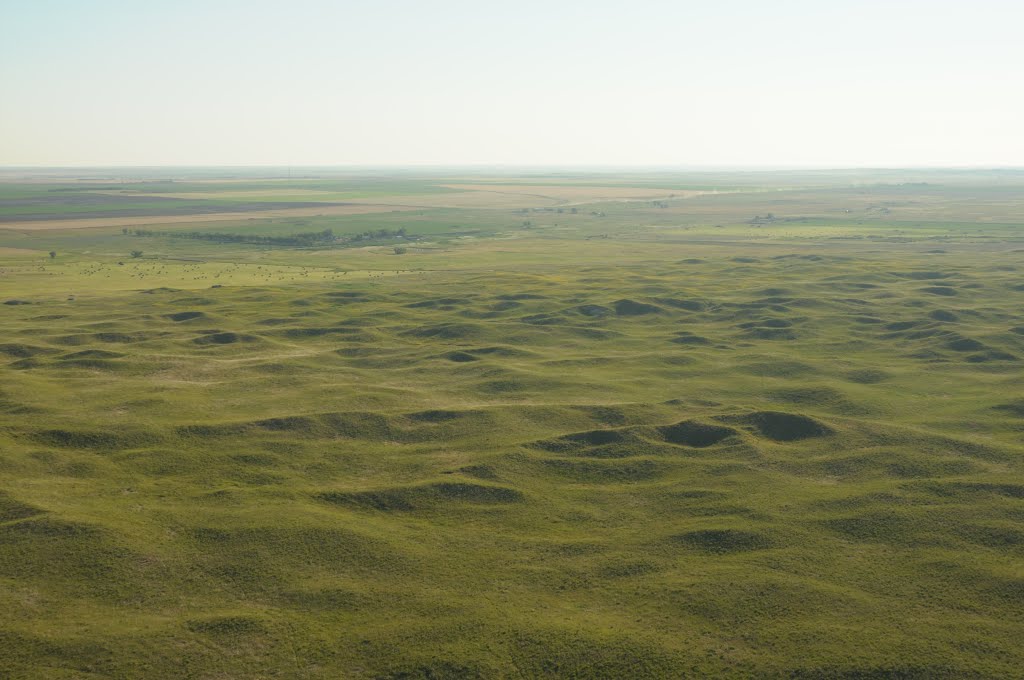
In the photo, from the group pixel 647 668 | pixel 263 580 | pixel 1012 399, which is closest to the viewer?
pixel 647 668

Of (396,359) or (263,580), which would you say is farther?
(396,359)

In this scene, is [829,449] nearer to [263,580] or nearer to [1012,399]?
[1012,399]

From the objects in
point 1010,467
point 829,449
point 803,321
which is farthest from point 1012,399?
point 803,321

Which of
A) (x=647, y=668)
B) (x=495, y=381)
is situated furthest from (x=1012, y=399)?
(x=647, y=668)

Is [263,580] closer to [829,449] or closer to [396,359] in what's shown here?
[829,449]

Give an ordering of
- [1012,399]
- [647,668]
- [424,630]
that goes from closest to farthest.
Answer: [647,668]
[424,630]
[1012,399]

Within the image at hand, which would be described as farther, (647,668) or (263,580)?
(263,580)
